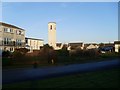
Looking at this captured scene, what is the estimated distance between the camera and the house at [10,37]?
52.8 m

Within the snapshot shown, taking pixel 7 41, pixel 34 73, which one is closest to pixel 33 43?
pixel 7 41

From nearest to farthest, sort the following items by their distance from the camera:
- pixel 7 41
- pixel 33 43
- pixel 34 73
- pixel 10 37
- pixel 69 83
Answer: pixel 69 83
pixel 34 73
pixel 7 41
pixel 10 37
pixel 33 43

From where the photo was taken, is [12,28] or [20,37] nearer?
[12,28]

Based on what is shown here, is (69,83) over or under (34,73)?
over

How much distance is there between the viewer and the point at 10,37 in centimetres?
5731

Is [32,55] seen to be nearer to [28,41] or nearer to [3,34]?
[3,34]

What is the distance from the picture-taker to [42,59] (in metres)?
30.2

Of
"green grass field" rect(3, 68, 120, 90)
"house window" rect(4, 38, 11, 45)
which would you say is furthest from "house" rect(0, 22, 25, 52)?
"green grass field" rect(3, 68, 120, 90)

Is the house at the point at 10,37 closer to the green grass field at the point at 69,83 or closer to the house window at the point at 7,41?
the house window at the point at 7,41

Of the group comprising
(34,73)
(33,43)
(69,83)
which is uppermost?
(33,43)

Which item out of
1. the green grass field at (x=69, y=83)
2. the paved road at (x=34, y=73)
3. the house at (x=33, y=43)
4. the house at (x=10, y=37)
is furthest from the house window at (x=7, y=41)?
the green grass field at (x=69, y=83)

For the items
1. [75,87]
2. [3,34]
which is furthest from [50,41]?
[75,87]

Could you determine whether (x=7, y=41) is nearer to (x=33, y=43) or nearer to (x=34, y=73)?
(x=33, y=43)

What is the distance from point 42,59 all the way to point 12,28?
30860mm
